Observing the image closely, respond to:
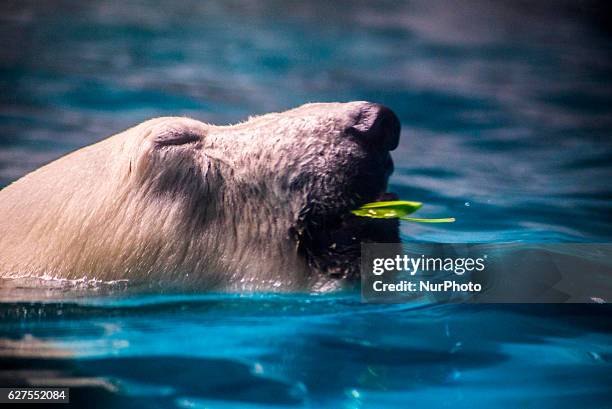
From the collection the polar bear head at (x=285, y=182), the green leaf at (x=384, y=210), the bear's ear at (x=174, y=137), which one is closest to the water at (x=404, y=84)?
the green leaf at (x=384, y=210)

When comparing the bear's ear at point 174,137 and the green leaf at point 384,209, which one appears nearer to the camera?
the green leaf at point 384,209

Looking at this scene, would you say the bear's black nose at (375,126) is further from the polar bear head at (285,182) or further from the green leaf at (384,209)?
the green leaf at (384,209)

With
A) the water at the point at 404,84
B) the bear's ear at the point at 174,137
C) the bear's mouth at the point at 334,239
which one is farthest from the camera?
the water at the point at 404,84

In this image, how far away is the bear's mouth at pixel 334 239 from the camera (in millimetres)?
3020

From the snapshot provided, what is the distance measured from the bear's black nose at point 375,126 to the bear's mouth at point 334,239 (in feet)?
0.93

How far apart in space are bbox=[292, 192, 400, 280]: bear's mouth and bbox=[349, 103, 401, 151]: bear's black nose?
11.1 inches

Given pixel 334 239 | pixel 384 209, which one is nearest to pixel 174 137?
pixel 334 239

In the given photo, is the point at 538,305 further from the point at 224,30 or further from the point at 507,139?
the point at 224,30

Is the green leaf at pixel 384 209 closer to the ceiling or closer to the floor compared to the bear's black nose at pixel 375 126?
closer to the floor

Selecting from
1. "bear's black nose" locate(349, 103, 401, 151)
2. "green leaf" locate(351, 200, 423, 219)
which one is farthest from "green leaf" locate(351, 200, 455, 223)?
"bear's black nose" locate(349, 103, 401, 151)

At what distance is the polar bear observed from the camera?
303cm

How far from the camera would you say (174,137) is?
319 centimetres

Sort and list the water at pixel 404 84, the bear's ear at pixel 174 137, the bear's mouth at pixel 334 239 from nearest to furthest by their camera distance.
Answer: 1. the bear's mouth at pixel 334 239
2. the bear's ear at pixel 174 137
3. the water at pixel 404 84

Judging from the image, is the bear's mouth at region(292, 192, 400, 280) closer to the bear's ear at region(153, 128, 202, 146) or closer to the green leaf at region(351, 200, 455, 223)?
the green leaf at region(351, 200, 455, 223)
